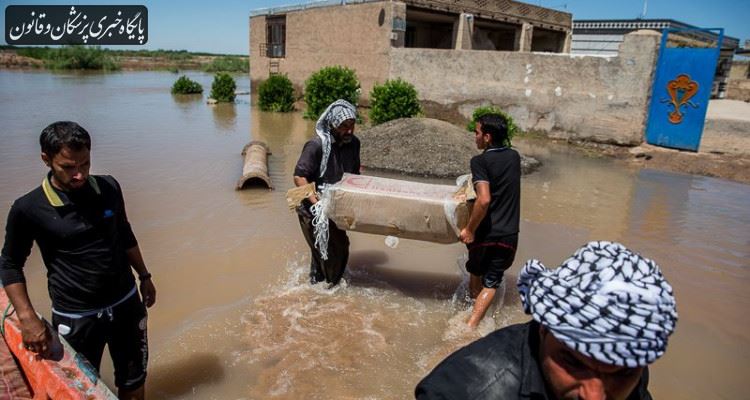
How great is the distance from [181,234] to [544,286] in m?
5.41

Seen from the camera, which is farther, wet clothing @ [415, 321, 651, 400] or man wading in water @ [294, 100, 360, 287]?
man wading in water @ [294, 100, 360, 287]

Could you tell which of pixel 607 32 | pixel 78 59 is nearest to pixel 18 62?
pixel 78 59

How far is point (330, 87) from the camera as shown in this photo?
15391 millimetres

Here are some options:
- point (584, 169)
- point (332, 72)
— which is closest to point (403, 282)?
point (584, 169)

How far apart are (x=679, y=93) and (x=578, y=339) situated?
1156cm

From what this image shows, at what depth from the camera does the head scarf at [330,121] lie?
3820mm

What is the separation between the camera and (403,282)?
191 inches

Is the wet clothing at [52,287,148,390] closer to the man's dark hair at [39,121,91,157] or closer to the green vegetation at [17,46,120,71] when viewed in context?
the man's dark hair at [39,121,91,157]

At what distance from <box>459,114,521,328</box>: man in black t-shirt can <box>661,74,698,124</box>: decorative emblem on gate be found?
29.6 ft

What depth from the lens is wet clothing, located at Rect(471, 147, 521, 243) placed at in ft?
11.3

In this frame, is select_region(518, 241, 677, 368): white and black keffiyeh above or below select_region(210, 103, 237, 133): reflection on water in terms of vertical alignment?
above

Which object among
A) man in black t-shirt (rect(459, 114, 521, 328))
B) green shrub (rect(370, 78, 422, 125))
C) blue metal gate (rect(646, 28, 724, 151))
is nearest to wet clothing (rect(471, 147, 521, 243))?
man in black t-shirt (rect(459, 114, 521, 328))

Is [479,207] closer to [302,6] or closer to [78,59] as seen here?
[302,6]

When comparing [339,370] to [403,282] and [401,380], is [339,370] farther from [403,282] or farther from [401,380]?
[403,282]
